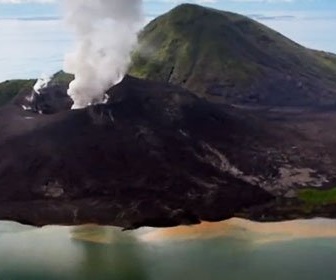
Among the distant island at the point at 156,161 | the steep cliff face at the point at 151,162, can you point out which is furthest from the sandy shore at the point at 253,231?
the steep cliff face at the point at 151,162

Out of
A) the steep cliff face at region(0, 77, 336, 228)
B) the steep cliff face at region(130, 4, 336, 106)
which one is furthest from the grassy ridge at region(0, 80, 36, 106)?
the steep cliff face at region(0, 77, 336, 228)

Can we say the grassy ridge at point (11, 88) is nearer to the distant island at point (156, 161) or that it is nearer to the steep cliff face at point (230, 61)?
the steep cliff face at point (230, 61)

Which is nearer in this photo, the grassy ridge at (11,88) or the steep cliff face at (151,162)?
the steep cliff face at (151,162)

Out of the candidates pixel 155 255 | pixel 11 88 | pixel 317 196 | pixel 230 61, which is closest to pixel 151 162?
pixel 317 196

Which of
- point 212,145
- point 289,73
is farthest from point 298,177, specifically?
point 289,73

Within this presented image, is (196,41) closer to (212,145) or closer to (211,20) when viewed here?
(211,20)

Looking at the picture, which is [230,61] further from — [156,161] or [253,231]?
[253,231]
